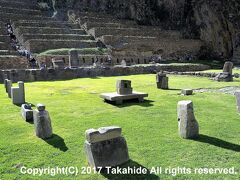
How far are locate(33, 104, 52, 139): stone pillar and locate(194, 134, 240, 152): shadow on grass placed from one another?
14.6ft

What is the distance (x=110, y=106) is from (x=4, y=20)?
3822 cm

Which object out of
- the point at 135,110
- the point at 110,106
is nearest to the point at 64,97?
the point at 110,106

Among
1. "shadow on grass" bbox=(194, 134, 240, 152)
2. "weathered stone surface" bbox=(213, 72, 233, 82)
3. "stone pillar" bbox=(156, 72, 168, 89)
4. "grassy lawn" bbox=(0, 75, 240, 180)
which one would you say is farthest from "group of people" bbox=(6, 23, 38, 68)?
"shadow on grass" bbox=(194, 134, 240, 152)

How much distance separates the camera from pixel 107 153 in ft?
25.5

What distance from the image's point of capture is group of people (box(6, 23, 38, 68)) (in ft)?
118

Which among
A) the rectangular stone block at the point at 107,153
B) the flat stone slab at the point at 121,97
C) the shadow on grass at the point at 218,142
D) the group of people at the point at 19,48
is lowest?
the shadow on grass at the point at 218,142

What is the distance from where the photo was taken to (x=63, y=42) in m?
40.7

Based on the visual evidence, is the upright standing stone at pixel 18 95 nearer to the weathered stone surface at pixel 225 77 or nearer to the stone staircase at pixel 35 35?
the weathered stone surface at pixel 225 77

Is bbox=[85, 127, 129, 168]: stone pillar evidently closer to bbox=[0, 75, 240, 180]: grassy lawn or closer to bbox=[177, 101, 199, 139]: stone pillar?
bbox=[0, 75, 240, 180]: grassy lawn

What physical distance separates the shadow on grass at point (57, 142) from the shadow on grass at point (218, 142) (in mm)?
3837

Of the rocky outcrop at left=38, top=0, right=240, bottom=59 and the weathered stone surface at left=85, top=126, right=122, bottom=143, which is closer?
the weathered stone surface at left=85, top=126, right=122, bottom=143

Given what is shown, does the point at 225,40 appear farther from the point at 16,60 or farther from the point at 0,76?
the point at 0,76

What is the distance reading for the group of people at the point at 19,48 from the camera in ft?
118

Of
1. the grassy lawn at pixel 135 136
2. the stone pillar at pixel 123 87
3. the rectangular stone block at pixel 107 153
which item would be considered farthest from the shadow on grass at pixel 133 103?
the rectangular stone block at pixel 107 153
